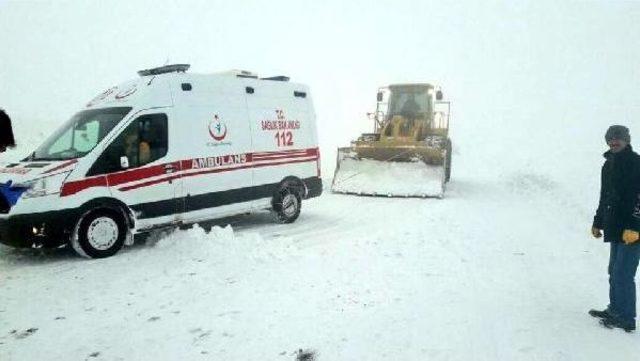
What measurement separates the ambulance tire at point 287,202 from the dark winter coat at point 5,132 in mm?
6227

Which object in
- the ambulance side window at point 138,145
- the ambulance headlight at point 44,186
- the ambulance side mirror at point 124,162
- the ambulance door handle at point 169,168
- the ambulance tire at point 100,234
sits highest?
the ambulance side window at point 138,145

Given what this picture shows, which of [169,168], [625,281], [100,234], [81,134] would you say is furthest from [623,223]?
[81,134]

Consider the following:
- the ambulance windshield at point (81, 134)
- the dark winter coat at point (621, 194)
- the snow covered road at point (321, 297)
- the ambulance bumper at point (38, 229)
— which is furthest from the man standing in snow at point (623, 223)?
the ambulance bumper at point (38, 229)

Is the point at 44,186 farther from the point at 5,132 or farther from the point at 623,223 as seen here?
the point at 623,223

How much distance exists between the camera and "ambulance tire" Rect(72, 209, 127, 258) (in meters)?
6.51

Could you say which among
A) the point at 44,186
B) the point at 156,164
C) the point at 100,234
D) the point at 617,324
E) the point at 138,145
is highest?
the point at 138,145

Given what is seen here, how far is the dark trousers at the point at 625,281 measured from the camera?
176 inches

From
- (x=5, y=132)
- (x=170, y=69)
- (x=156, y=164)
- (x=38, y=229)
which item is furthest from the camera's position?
(x=170, y=69)

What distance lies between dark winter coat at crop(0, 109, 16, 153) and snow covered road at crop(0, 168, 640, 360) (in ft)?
5.82

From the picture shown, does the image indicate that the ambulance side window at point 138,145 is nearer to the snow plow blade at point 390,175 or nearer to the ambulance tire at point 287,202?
the ambulance tire at point 287,202

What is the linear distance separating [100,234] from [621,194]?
20.9ft

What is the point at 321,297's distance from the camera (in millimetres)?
5121

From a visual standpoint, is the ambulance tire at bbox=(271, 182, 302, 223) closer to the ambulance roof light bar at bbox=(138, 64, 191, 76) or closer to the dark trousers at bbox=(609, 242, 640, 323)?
the ambulance roof light bar at bbox=(138, 64, 191, 76)

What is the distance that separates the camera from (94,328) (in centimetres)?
434
